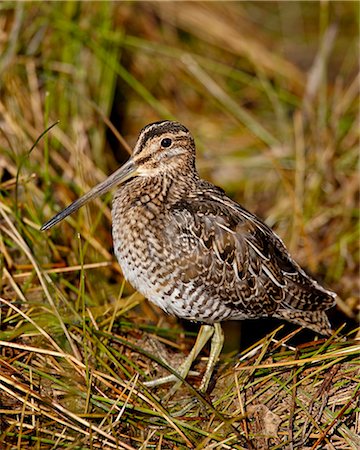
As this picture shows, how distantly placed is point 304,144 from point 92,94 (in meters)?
1.55

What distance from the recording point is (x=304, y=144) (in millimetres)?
6188

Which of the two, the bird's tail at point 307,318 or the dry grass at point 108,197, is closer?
the dry grass at point 108,197

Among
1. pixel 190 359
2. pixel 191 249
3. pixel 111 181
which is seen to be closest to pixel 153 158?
pixel 111 181

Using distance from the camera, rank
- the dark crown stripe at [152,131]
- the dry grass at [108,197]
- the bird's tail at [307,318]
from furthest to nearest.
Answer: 1. the bird's tail at [307,318]
2. the dark crown stripe at [152,131]
3. the dry grass at [108,197]

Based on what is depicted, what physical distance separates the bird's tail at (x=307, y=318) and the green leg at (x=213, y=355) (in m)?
0.32

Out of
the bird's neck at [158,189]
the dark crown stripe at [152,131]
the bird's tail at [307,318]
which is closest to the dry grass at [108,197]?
the bird's tail at [307,318]

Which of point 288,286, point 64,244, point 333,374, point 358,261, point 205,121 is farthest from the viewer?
point 205,121

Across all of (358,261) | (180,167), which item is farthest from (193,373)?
(358,261)

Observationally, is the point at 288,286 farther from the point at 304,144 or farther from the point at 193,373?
the point at 304,144

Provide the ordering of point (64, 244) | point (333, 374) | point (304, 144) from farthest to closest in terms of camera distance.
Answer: point (304, 144)
point (64, 244)
point (333, 374)

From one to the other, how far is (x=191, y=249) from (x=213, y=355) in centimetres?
64

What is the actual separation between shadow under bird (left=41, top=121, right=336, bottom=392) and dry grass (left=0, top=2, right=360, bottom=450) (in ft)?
0.65

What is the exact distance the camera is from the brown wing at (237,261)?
407 centimetres

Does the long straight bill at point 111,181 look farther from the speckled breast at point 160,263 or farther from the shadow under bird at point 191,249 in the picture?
the speckled breast at point 160,263
